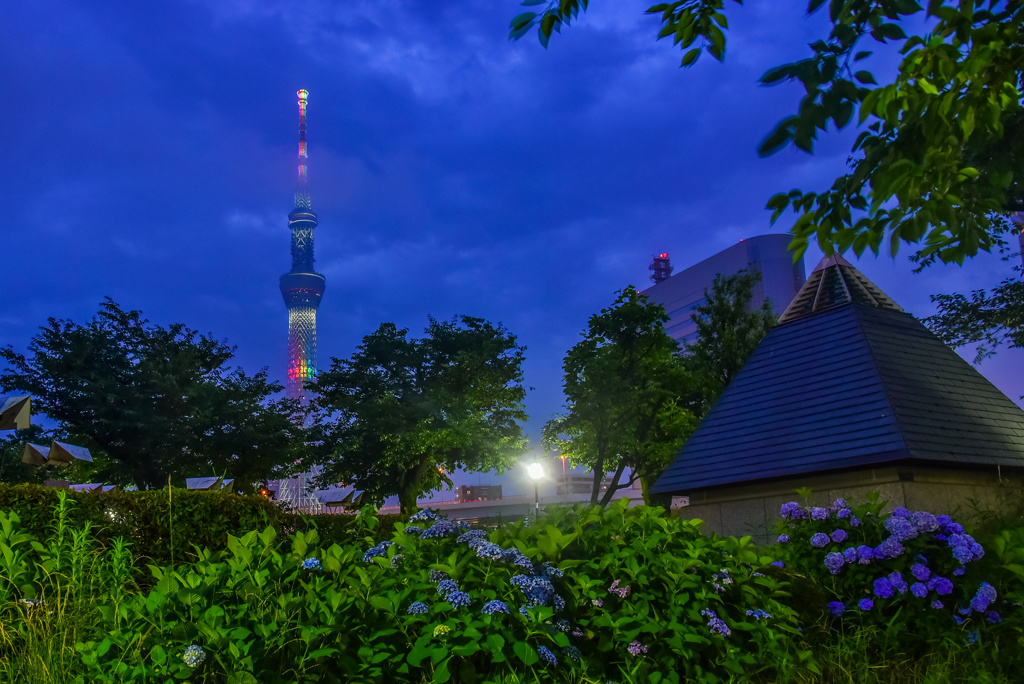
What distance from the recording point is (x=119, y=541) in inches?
222

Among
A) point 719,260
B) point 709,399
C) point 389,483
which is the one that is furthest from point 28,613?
point 719,260

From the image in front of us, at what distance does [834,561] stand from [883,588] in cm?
46

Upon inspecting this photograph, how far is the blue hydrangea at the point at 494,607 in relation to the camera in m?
3.95

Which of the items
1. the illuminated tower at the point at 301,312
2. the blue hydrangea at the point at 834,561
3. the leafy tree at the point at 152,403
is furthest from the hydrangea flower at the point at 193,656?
the illuminated tower at the point at 301,312

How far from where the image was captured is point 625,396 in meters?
27.0

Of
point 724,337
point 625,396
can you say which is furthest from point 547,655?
point 724,337

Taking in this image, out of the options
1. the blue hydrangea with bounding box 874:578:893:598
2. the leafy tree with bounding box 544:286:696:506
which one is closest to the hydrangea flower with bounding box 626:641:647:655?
the blue hydrangea with bounding box 874:578:893:598

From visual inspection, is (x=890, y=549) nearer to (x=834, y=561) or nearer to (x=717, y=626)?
(x=834, y=561)

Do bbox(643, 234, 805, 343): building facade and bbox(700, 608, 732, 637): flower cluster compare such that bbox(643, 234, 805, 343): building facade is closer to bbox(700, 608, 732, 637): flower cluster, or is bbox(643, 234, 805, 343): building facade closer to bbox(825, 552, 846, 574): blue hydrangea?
bbox(825, 552, 846, 574): blue hydrangea

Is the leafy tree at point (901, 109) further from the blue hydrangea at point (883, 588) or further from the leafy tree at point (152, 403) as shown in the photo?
the leafy tree at point (152, 403)

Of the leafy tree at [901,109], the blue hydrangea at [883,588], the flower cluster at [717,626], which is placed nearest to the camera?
the leafy tree at [901,109]

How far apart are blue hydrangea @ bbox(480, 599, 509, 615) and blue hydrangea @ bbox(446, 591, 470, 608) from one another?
0.11 meters

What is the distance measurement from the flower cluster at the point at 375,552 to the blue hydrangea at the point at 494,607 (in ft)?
3.95

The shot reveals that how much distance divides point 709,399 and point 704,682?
24536 mm
